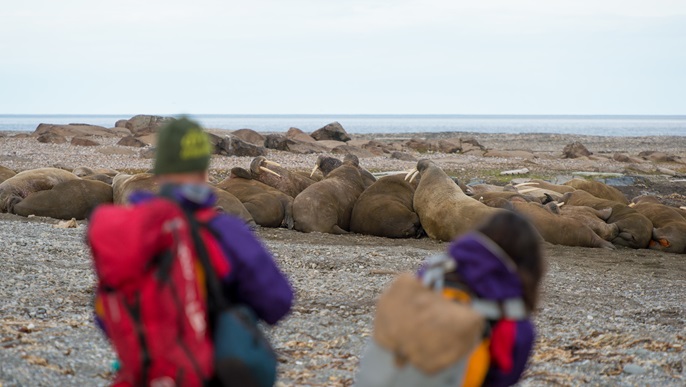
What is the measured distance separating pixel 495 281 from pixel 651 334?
5228 millimetres

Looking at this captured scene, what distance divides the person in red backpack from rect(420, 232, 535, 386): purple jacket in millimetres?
745

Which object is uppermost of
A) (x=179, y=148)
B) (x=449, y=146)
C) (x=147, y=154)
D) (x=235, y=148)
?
(x=179, y=148)

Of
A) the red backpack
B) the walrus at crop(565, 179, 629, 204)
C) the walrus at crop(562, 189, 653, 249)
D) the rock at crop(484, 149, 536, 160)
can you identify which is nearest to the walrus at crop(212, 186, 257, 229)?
the walrus at crop(562, 189, 653, 249)

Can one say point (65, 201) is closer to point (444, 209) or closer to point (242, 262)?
point (444, 209)

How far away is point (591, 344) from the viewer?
731 cm

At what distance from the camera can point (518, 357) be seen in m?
3.27

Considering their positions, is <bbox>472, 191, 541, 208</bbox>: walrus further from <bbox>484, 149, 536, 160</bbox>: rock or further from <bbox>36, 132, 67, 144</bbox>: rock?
<bbox>36, 132, 67, 144</bbox>: rock

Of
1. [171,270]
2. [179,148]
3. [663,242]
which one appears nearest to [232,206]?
[663,242]

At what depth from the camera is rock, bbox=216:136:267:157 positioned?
29500mm

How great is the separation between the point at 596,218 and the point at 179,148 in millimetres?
13158

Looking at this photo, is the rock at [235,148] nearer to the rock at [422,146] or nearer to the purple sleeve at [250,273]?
the rock at [422,146]

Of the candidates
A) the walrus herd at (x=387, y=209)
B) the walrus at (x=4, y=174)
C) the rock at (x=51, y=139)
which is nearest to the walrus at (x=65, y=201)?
the walrus herd at (x=387, y=209)

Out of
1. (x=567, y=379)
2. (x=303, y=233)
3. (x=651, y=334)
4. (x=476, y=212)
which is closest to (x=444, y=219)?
(x=476, y=212)

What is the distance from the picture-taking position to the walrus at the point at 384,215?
47.4 ft
